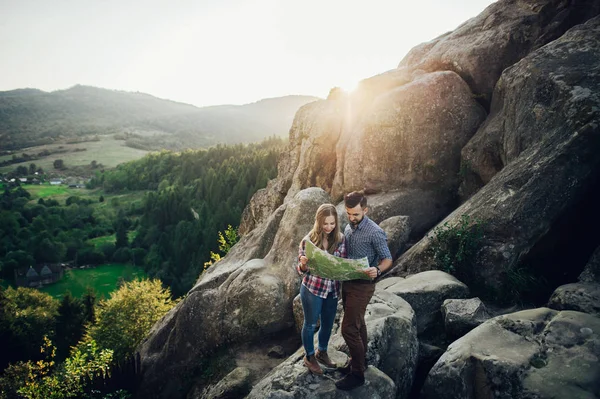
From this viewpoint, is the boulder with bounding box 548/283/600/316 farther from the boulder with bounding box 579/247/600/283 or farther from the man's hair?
the man's hair

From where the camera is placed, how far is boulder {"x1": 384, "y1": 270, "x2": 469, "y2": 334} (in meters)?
11.5

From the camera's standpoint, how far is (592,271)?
422 inches

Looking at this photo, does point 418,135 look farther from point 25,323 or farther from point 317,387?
point 25,323

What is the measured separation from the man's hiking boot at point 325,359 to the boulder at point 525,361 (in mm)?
2598

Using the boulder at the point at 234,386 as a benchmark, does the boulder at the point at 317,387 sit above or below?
above

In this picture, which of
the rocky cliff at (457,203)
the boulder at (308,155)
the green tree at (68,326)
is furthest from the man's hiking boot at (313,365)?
the green tree at (68,326)

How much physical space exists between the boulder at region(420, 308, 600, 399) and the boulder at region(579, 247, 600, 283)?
104 inches

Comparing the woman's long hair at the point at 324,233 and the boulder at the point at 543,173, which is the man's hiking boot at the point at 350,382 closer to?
the woman's long hair at the point at 324,233

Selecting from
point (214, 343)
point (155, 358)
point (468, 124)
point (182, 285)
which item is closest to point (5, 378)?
point (155, 358)

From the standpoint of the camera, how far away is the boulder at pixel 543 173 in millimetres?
12156

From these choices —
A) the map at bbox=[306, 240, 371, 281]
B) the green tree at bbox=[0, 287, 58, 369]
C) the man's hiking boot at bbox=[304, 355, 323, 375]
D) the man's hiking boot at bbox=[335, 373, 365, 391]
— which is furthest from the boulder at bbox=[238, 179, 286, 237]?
the green tree at bbox=[0, 287, 58, 369]

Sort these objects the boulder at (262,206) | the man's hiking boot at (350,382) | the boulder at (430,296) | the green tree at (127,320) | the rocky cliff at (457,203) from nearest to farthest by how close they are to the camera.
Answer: the man's hiking boot at (350,382) → the rocky cliff at (457,203) → the boulder at (430,296) → the boulder at (262,206) → the green tree at (127,320)

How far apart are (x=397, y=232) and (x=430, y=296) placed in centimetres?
564

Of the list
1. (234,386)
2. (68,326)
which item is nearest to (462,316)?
(234,386)
